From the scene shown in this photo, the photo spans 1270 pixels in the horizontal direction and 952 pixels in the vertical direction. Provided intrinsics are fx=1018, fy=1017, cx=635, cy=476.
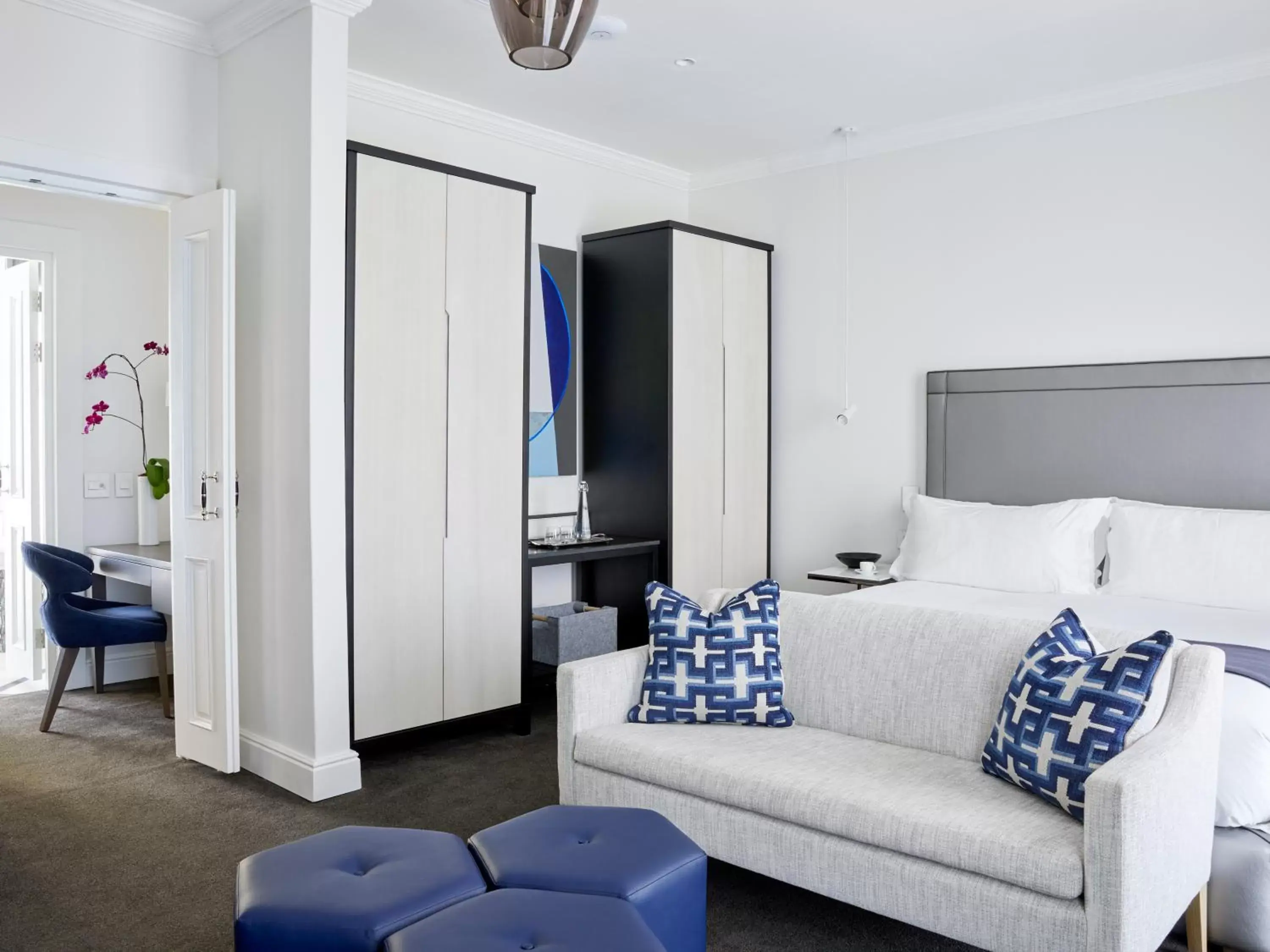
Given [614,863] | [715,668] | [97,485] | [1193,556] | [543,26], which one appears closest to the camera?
[543,26]

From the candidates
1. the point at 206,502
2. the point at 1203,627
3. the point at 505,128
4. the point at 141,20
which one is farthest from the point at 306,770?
the point at 505,128

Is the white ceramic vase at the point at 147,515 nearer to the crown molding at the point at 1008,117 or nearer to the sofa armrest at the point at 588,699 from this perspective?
the sofa armrest at the point at 588,699

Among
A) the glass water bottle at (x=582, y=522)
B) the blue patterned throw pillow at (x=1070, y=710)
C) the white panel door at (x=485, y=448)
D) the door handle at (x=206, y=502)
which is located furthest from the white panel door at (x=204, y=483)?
the blue patterned throw pillow at (x=1070, y=710)

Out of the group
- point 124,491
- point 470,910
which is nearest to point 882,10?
point 470,910

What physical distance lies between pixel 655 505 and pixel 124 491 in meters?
2.75

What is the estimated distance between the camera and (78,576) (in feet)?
13.8

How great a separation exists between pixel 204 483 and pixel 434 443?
0.83m

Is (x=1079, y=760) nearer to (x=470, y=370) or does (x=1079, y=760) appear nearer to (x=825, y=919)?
(x=825, y=919)

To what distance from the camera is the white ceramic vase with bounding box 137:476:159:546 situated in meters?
5.11

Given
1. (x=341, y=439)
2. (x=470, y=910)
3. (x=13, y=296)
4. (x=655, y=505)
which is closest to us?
(x=470, y=910)

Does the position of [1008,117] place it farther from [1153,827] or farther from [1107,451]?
[1153,827]

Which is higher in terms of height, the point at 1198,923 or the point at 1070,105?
the point at 1070,105

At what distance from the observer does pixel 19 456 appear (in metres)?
5.19

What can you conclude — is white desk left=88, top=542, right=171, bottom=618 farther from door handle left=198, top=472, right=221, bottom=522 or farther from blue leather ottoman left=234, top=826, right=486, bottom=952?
blue leather ottoman left=234, top=826, right=486, bottom=952
